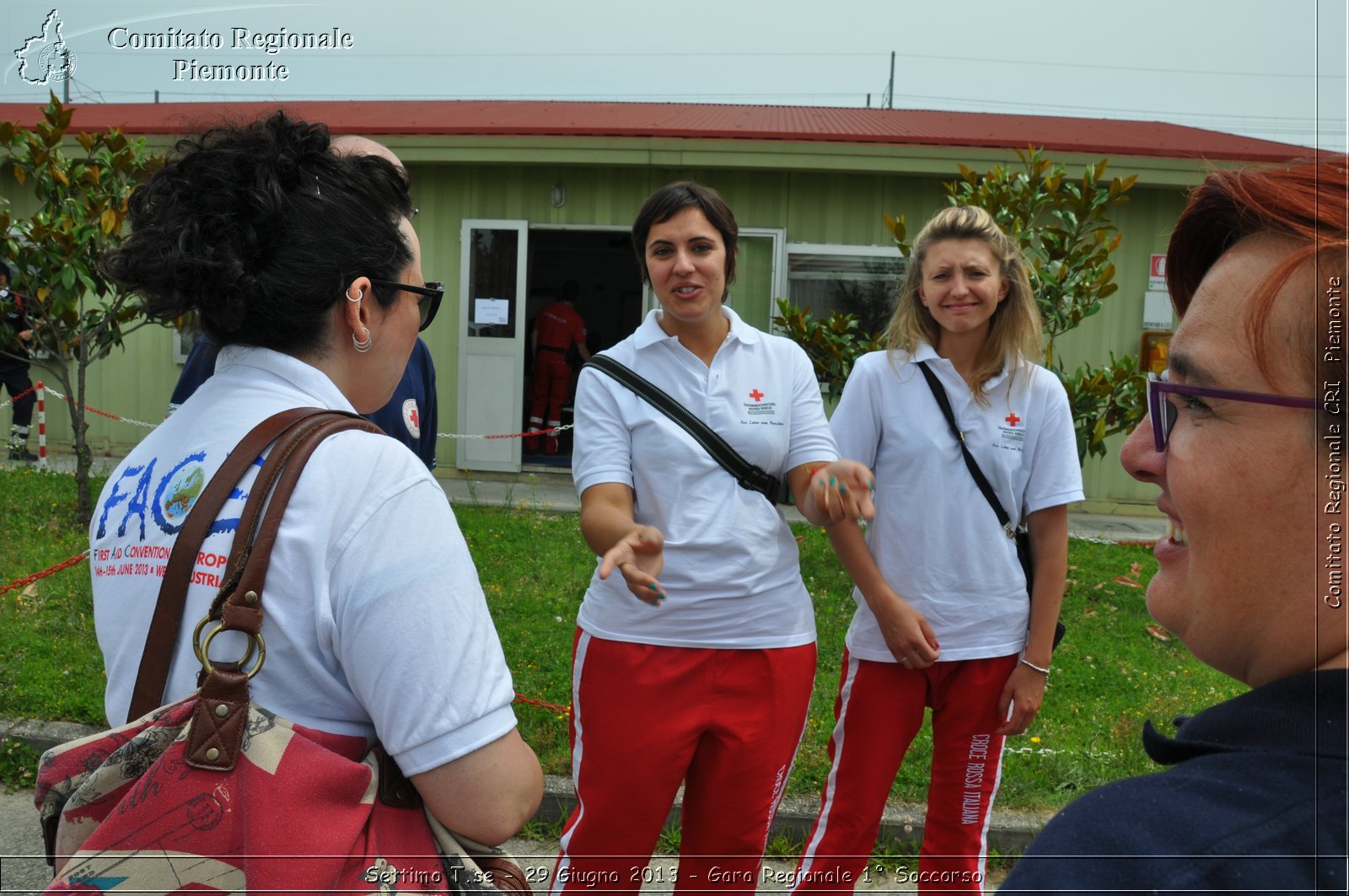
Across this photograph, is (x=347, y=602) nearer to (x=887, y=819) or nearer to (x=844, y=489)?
(x=844, y=489)

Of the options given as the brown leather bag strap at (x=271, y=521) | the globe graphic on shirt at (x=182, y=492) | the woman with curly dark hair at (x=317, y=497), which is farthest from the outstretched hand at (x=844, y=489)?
the globe graphic on shirt at (x=182, y=492)

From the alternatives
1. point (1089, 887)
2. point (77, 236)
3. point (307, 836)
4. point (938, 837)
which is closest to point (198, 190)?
point (307, 836)

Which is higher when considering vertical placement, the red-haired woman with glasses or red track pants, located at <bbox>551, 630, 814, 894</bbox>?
the red-haired woman with glasses

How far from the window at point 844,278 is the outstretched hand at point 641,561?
7908 mm

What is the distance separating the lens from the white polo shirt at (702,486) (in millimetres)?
2514

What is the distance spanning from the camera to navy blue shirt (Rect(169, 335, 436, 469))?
9.15 feet

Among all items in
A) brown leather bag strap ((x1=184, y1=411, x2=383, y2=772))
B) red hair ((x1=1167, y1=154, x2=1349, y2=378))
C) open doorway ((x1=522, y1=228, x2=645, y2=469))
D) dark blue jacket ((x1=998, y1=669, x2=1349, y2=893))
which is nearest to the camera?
dark blue jacket ((x1=998, y1=669, x2=1349, y2=893))

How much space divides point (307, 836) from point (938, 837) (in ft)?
6.63

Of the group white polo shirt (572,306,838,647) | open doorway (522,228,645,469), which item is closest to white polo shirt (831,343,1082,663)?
white polo shirt (572,306,838,647)

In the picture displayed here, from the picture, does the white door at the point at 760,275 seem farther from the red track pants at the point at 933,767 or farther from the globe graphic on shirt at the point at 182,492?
the globe graphic on shirt at the point at 182,492

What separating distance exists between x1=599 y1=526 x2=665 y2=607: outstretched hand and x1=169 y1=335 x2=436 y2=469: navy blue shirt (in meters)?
0.89

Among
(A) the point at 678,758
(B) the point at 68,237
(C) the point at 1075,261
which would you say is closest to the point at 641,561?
(A) the point at 678,758

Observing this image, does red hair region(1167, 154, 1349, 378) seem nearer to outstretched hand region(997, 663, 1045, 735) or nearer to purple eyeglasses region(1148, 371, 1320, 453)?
purple eyeglasses region(1148, 371, 1320, 453)

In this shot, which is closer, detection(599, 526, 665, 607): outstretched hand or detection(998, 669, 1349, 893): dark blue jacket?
detection(998, 669, 1349, 893): dark blue jacket
